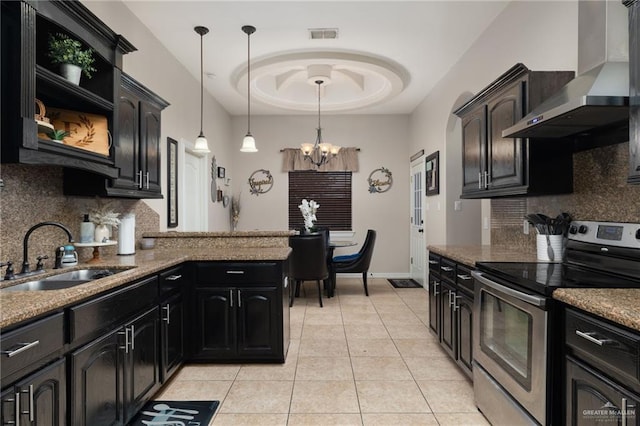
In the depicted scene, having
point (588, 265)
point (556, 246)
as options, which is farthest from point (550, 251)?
point (588, 265)

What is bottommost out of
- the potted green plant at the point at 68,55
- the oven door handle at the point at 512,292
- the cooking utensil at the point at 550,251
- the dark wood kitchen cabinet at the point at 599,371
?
the dark wood kitchen cabinet at the point at 599,371

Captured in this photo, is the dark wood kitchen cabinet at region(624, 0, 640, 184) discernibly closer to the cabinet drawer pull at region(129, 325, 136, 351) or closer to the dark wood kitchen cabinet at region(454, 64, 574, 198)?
the dark wood kitchen cabinet at region(454, 64, 574, 198)

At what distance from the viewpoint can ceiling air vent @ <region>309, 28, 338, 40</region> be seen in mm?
3585

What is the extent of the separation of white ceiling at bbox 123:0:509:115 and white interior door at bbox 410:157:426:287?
1.60 m

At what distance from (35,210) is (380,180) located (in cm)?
532

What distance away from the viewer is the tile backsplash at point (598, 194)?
195 cm

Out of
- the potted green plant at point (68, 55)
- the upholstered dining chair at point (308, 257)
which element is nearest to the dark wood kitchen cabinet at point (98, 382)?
the potted green plant at point (68, 55)

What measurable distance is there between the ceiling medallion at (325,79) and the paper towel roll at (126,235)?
2.44 metres

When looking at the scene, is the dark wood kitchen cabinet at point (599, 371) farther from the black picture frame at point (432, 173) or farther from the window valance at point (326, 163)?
the window valance at point (326, 163)

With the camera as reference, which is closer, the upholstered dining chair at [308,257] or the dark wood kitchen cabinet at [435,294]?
the dark wood kitchen cabinet at [435,294]

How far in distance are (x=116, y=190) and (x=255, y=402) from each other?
1.67m

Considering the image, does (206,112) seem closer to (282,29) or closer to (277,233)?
(282,29)

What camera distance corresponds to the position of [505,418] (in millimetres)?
1829

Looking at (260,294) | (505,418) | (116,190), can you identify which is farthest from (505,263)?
(116,190)
